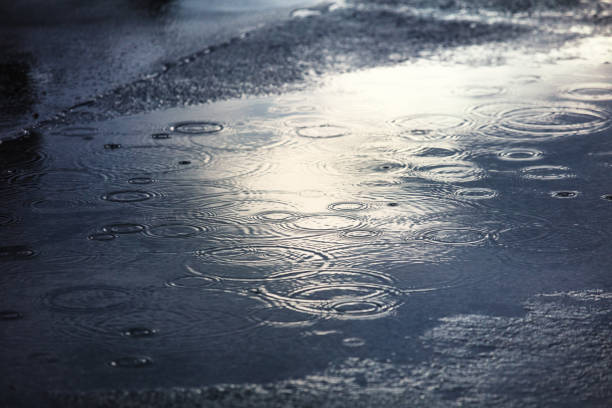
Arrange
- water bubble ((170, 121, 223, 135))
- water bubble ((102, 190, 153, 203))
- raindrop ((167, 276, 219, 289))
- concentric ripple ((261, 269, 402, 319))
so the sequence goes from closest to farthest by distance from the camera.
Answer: concentric ripple ((261, 269, 402, 319))
raindrop ((167, 276, 219, 289))
water bubble ((102, 190, 153, 203))
water bubble ((170, 121, 223, 135))

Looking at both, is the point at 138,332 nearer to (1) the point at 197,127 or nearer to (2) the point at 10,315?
(2) the point at 10,315

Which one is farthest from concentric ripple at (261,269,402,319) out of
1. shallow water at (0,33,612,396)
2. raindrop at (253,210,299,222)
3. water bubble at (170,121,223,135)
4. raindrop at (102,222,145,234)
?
water bubble at (170,121,223,135)

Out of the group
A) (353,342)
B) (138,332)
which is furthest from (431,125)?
(138,332)

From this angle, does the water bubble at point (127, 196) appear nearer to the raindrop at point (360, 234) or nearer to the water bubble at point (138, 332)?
the raindrop at point (360, 234)

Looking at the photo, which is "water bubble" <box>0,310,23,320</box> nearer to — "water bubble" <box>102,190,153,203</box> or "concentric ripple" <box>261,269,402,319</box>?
"concentric ripple" <box>261,269,402,319</box>

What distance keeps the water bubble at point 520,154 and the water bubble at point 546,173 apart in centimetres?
10

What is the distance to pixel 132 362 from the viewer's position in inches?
61.3

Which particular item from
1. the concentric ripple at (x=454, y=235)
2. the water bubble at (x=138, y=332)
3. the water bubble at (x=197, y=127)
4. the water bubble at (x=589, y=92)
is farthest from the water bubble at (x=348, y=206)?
the water bubble at (x=589, y=92)

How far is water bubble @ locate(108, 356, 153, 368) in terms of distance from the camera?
60.9 inches

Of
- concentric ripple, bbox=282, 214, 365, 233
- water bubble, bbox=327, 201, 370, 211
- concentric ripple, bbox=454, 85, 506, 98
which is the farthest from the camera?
concentric ripple, bbox=454, 85, 506, 98

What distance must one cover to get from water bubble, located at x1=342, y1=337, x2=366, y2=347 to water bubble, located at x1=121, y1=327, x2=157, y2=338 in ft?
1.41

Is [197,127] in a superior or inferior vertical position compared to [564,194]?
superior

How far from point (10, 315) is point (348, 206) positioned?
105 cm

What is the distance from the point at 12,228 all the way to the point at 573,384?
164cm
